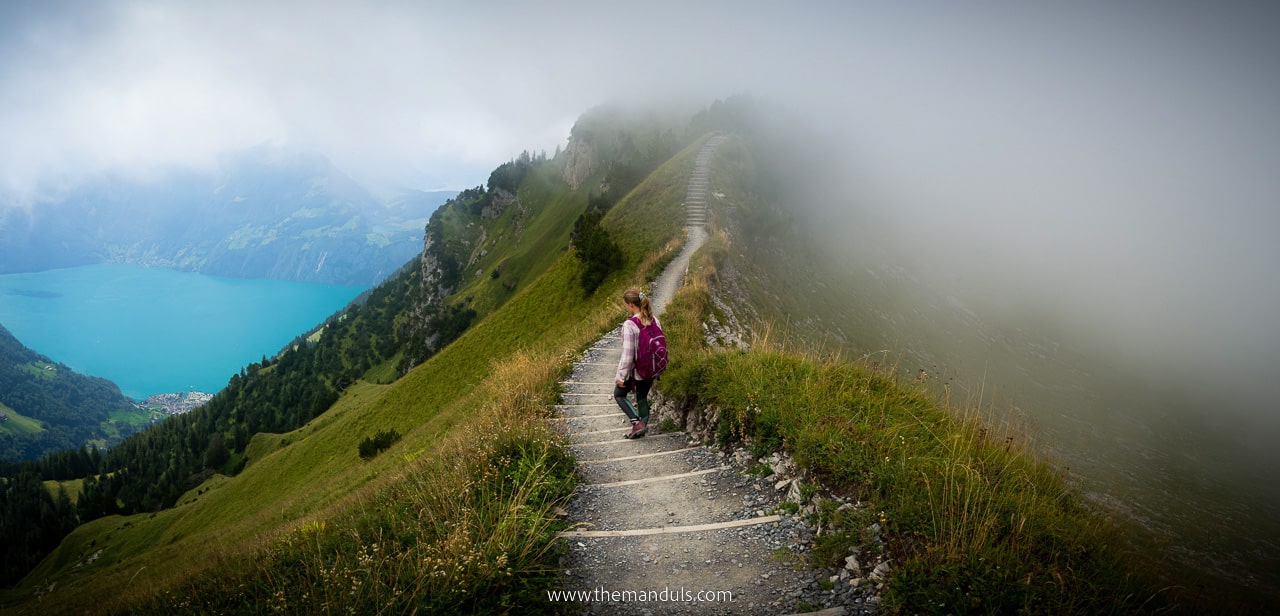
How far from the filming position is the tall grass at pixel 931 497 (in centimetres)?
429

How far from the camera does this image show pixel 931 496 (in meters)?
5.08

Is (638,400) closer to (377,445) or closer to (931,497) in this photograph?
(931,497)

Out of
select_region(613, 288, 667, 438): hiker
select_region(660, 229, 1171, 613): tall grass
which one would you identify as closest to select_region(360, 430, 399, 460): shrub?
select_region(613, 288, 667, 438): hiker

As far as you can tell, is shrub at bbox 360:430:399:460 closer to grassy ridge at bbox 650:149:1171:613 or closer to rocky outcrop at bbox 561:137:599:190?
grassy ridge at bbox 650:149:1171:613

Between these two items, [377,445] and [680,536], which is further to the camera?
[377,445]

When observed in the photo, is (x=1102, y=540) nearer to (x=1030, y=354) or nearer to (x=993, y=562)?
(x=993, y=562)

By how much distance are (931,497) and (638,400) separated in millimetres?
5250

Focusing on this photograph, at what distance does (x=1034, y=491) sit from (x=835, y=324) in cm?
4152

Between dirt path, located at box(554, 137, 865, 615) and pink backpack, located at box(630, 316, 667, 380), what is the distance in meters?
1.37

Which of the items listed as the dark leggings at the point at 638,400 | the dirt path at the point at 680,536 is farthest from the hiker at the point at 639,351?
the dirt path at the point at 680,536

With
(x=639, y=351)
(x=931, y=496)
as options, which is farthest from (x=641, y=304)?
(x=931, y=496)

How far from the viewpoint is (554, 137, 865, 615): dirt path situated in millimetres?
4992

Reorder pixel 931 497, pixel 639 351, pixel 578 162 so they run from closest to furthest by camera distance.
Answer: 1. pixel 931 497
2. pixel 639 351
3. pixel 578 162

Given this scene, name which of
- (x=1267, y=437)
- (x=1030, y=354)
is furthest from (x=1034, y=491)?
(x=1267, y=437)
